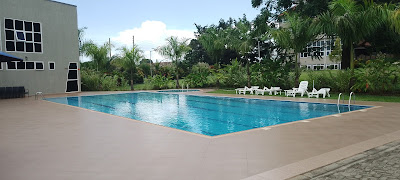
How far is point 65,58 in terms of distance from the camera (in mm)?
20781

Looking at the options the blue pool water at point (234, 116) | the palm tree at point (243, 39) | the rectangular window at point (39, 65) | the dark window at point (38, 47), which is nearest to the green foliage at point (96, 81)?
the rectangular window at point (39, 65)

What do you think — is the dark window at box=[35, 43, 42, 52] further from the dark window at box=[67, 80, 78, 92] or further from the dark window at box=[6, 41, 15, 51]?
the dark window at box=[67, 80, 78, 92]

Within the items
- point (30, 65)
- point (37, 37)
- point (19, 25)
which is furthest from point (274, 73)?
point (19, 25)

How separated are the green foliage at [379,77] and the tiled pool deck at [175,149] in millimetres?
5722

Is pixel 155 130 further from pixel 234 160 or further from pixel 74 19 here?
pixel 74 19

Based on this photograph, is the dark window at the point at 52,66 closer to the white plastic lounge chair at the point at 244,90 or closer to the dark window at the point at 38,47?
the dark window at the point at 38,47

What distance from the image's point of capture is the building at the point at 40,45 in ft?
58.7

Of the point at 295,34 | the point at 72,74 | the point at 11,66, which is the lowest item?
the point at 72,74

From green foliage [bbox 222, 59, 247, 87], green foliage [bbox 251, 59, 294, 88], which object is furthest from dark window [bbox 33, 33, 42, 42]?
green foliage [bbox 251, 59, 294, 88]

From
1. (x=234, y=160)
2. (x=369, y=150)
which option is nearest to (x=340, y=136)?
(x=369, y=150)

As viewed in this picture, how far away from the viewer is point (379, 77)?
13.2 meters

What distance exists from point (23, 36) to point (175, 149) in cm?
1788

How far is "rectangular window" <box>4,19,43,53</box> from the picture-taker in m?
17.8

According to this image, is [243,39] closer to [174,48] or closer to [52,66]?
[174,48]
